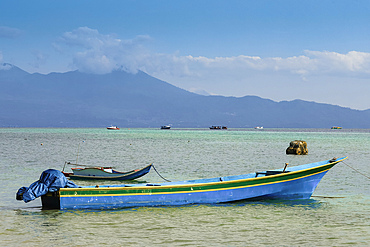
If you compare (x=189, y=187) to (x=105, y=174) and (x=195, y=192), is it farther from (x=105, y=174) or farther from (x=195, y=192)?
(x=105, y=174)

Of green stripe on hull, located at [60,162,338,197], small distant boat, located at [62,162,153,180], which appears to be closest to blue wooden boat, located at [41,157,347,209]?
green stripe on hull, located at [60,162,338,197]

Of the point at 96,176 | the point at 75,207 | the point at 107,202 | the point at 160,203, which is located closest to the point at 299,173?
the point at 160,203

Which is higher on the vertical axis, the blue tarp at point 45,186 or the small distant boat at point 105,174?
the blue tarp at point 45,186

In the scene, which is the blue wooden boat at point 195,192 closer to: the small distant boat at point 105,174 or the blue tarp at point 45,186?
the blue tarp at point 45,186

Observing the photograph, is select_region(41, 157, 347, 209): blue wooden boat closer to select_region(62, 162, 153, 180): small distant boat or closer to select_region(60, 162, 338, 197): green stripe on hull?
select_region(60, 162, 338, 197): green stripe on hull

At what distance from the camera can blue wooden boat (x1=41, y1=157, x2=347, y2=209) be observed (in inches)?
774

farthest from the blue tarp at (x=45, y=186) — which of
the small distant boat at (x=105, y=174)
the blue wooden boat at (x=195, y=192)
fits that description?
the small distant boat at (x=105, y=174)

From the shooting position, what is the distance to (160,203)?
67.1ft

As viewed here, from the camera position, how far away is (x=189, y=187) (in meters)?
20.7

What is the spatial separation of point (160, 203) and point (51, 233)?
5.48m

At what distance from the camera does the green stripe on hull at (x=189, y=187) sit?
1958cm

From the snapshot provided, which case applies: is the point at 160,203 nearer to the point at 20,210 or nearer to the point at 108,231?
the point at 108,231

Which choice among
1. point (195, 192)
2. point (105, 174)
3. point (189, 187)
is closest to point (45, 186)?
point (189, 187)

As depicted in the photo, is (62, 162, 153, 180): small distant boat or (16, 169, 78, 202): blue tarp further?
(62, 162, 153, 180): small distant boat
